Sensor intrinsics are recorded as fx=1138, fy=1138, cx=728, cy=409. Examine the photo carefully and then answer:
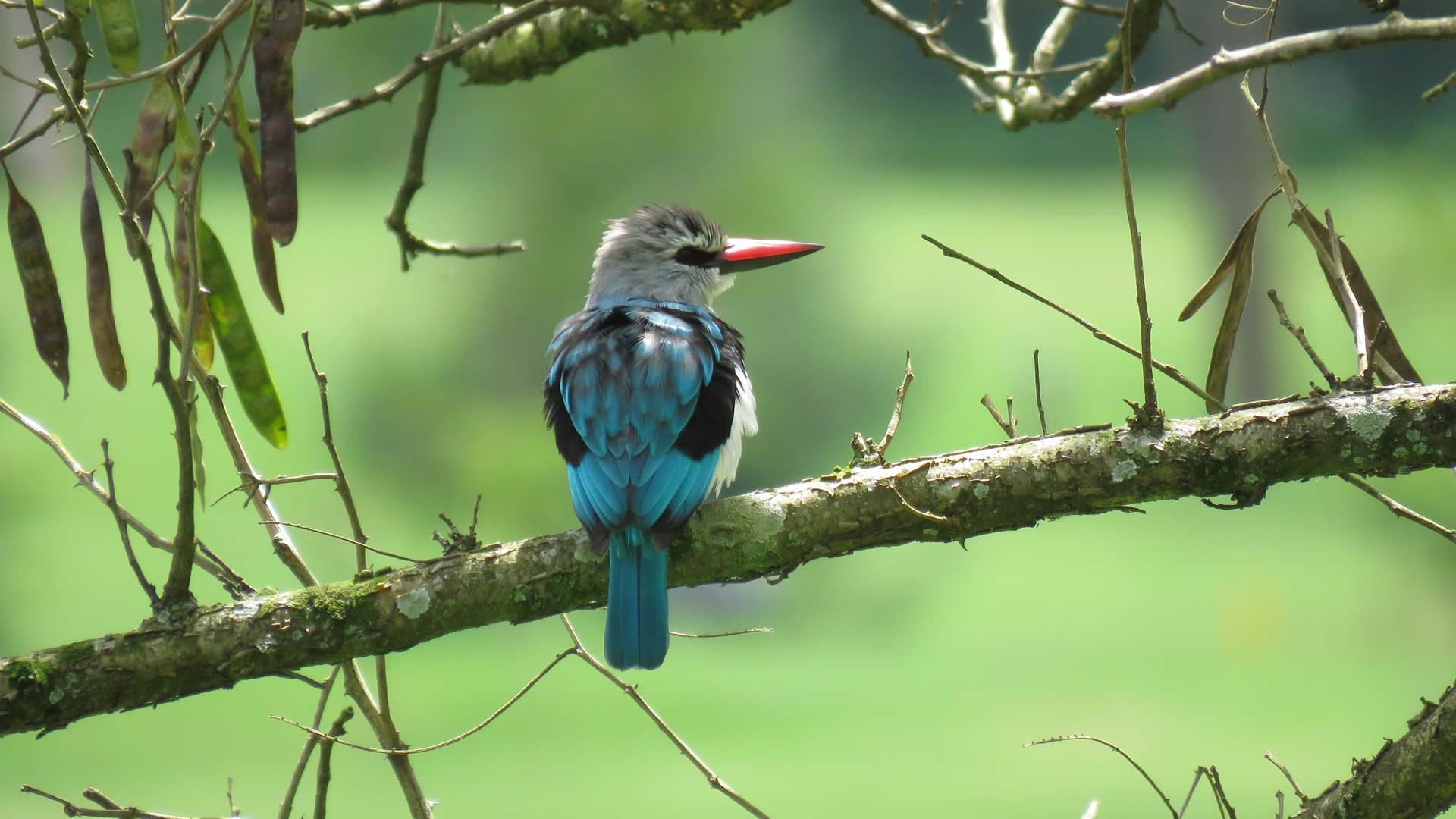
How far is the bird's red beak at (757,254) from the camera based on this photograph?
110 inches

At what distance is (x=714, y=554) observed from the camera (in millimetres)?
1818

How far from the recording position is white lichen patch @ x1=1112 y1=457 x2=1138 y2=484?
5.40ft

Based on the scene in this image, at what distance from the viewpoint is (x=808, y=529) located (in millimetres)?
1722

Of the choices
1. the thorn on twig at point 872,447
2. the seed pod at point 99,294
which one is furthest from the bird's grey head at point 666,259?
the seed pod at point 99,294

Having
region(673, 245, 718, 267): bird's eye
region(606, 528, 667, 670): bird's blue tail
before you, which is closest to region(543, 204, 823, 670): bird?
region(606, 528, 667, 670): bird's blue tail

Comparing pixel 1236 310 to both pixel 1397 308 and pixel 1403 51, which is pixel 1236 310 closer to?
pixel 1397 308

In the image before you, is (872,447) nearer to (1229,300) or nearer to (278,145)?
(1229,300)

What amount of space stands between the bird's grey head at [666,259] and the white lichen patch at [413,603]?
1247mm

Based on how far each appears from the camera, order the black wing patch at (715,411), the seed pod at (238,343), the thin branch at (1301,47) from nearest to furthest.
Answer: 1. the thin branch at (1301,47)
2. the seed pod at (238,343)
3. the black wing patch at (715,411)

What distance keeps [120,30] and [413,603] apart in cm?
87

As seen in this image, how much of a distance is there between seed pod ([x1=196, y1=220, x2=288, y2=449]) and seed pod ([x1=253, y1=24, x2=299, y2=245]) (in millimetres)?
136

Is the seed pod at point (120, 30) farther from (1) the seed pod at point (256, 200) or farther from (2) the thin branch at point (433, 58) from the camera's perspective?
(2) the thin branch at point (433, 58)

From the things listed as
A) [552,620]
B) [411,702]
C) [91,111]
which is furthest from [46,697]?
[552,620]

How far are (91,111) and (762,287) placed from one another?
4444mm
